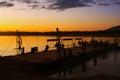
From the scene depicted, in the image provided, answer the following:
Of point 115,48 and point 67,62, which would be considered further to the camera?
point 115,48

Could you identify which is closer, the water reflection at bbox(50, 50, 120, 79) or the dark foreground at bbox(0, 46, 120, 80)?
the dark foreground at bbox(0, 46, 120, 80)

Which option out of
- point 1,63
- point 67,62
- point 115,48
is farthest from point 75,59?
point 115,48

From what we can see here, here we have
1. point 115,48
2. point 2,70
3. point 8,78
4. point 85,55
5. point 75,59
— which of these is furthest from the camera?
point 115,48

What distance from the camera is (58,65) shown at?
30.5m

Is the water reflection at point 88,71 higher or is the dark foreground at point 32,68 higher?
the dark foreground at point 32,68

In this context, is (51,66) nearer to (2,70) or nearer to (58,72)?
(58,72)

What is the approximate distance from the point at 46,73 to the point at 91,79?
7.42 meters

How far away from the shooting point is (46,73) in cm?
2741

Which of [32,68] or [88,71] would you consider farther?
[88,71]

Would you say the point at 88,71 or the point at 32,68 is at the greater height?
the point at 32,68

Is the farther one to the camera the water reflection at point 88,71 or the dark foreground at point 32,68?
the water reflection at point 88,71

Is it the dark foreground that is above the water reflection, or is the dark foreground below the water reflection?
above

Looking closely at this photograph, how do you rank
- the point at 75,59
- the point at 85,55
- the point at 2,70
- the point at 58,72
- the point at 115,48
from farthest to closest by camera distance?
the point at 115,48, the point at 85,55, the point at 75,59, the point at 58,72, the point at 2,70

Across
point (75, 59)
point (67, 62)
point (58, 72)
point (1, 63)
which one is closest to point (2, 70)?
point (1, 63)
